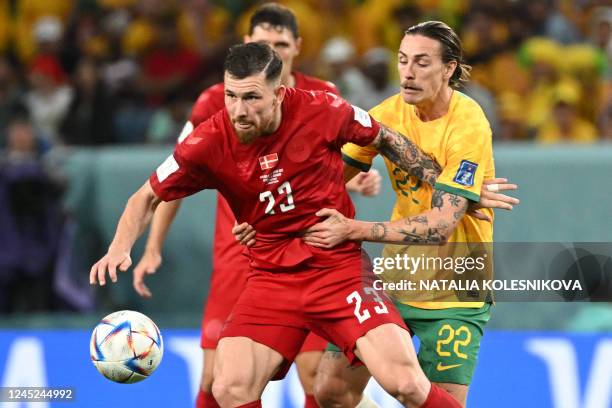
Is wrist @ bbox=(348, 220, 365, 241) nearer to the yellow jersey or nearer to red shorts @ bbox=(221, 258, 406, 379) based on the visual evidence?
red shorts @ bbox=(221, 258, 406, 379)

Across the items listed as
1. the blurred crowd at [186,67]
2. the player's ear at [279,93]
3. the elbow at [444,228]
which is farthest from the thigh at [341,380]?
the blurred crowd at [186,67]

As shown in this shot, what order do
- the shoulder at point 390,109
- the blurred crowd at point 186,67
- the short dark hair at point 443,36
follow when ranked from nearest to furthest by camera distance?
the short dark hair at point 443,36, the shoulder at point 390,109, the blurred crowd at point 186,67

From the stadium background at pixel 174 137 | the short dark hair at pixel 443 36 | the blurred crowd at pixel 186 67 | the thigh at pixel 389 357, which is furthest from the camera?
the blurred crowd at pixel 186 67

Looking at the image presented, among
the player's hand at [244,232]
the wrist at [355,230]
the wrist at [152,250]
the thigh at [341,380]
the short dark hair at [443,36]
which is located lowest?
the thigh at [341,380]

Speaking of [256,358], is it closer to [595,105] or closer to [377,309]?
[377,309]

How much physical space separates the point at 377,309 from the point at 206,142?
3.47 ft

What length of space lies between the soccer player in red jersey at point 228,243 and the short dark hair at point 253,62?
1068mm

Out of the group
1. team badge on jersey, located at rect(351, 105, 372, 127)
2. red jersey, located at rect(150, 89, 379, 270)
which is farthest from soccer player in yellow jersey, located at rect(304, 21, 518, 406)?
team badge on jersey, located at rect(351, 105, 372, 127)

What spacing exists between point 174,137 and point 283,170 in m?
4.98

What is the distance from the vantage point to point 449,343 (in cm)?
561

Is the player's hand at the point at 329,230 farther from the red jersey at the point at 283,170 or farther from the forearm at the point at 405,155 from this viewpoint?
the forearm at the point at 405,155

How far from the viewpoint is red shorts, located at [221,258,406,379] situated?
5348 mm

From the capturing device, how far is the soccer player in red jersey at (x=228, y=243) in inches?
251

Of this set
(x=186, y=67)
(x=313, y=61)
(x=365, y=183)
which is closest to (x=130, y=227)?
(x=365, y=183)
